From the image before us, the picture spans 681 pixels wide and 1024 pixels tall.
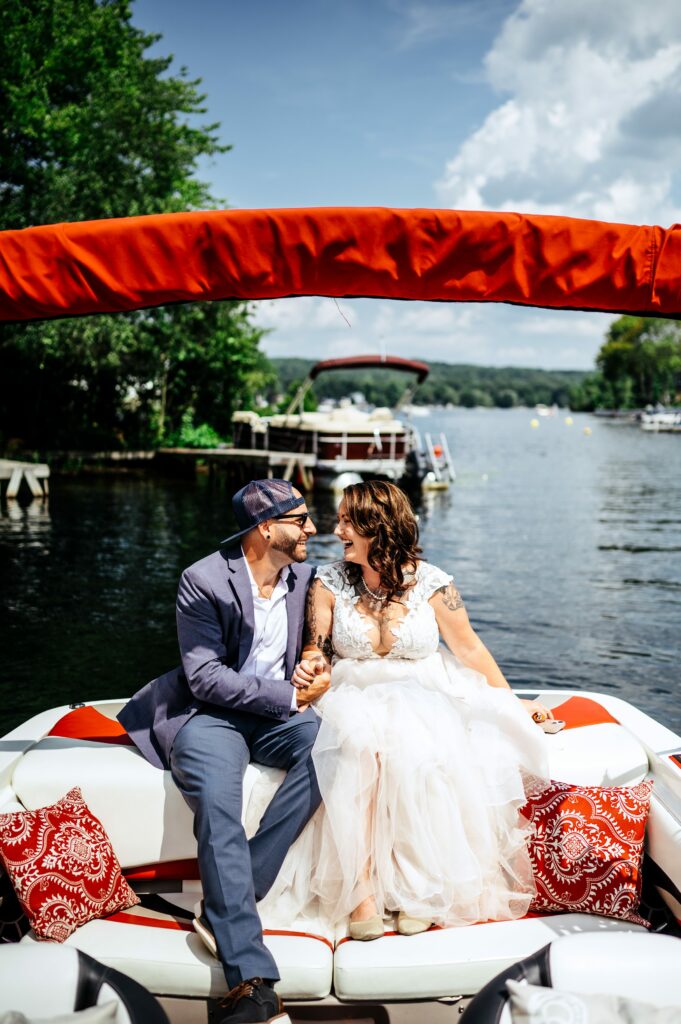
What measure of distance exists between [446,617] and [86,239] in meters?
1.99

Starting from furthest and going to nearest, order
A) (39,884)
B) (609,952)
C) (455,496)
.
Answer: (455,496)
(39,884)
(609,952)

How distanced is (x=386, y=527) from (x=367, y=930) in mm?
1463

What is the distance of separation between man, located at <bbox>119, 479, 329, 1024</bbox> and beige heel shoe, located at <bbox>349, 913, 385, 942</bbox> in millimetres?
309

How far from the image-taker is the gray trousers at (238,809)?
2.76 meters

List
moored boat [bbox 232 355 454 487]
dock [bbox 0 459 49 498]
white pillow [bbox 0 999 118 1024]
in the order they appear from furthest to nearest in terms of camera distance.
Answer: moored boat [bbox 232 355 454 487], dock [bbox 0 459 49 498], white pillow [bbox 0 999 118 1024]

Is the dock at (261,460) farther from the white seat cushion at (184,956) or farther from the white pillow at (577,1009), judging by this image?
the white pillow at (577,1009)

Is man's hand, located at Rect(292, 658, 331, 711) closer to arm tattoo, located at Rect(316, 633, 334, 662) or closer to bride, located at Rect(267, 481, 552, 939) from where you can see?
bride, located at Rect(267, 481, 552, 939)

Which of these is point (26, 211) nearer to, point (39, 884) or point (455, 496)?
point (455, 496)

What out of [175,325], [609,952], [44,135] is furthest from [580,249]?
[175,325]

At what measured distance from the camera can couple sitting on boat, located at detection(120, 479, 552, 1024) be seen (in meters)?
2.96

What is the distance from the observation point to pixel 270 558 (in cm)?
354

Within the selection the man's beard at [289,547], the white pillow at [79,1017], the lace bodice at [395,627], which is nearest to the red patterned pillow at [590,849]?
the lace bodice at [395,627]

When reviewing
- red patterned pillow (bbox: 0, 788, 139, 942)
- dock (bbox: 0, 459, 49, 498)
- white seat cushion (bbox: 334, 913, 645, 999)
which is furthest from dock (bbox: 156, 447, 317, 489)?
white seat cushion (bbox: 334, 913, 645, 999)

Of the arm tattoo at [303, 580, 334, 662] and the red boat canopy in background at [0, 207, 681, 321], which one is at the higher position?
the red boat canopy in background at [0, 207, 681, 321]
